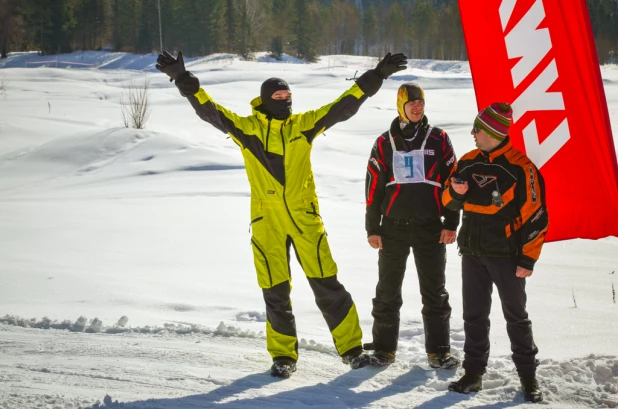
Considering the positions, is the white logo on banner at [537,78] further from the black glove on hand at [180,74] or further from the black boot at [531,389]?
the black glove on hand at [180,74]

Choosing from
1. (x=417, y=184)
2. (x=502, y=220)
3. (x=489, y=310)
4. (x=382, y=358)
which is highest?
(x=417, y=184)

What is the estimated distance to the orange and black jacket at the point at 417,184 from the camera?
143 inches

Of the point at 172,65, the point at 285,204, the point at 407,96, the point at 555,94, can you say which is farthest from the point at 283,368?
the point at 555,94

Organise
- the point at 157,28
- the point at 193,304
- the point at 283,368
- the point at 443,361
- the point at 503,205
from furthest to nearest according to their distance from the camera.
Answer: the point at 157,28 < the point at 193,304 < the point at 443,361 < the point at 283,368 < the point at 503,205

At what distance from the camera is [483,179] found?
329 cm

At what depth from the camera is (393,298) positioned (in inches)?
151

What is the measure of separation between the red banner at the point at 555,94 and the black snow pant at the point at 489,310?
0.50 meters

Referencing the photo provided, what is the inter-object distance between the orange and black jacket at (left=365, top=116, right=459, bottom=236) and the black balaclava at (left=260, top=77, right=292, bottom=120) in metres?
0.56

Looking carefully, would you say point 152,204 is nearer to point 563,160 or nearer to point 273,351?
point 273,351

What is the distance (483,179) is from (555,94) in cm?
→ 67

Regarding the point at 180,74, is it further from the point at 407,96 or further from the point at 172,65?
the point at 407,96

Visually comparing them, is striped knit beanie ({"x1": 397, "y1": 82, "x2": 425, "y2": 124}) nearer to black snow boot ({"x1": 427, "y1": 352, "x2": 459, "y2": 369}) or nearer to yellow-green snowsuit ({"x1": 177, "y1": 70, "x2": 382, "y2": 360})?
yellow-green snowsuit ({"x1": 177, "y1": 70, "x2": 382, "y2": 360})

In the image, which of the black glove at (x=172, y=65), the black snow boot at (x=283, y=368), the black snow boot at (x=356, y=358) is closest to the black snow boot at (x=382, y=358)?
the black snow boot at (x=356, y=358)

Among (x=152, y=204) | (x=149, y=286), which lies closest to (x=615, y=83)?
(x=152, y=204)
